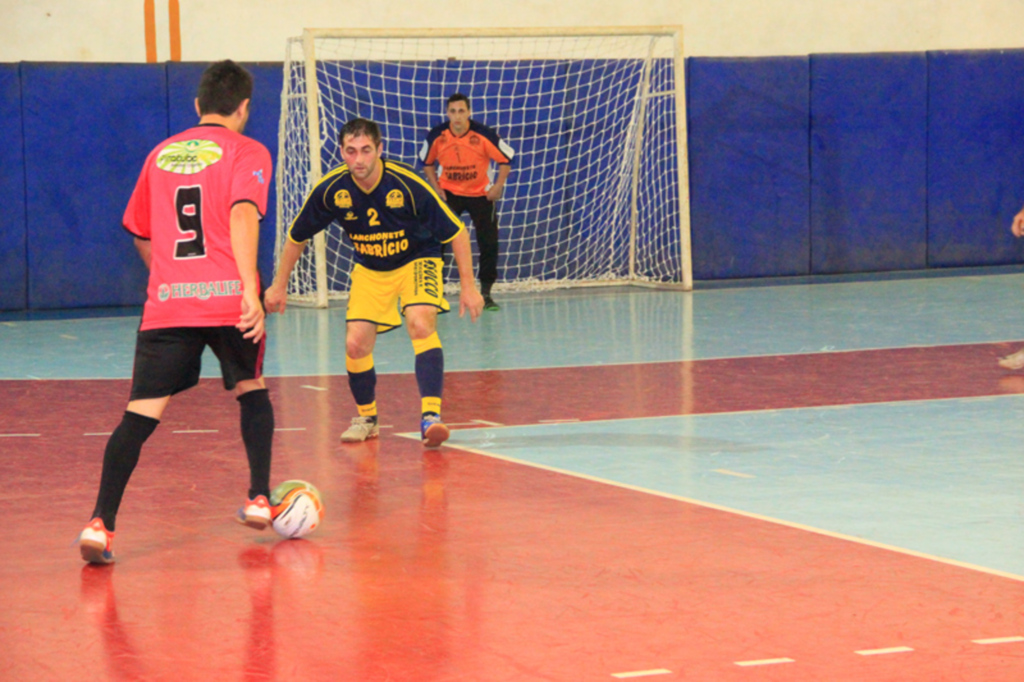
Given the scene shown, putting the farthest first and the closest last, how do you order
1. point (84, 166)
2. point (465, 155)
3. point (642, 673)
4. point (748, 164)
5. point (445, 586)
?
point (748, 164), point (84, 166), point (465, 155), point (445, 586), point (642, 673)

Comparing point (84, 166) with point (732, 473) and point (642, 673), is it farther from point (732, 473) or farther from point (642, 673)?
point (642, 673)

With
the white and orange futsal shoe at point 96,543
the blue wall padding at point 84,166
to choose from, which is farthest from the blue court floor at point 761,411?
the white and orange futsal shoe at point 96,543

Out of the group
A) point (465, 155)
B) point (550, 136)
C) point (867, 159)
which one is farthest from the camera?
point (867, 159)

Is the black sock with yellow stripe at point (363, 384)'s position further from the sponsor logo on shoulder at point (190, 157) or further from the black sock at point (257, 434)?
the sponsor logo on shoulder at point (190, 157)

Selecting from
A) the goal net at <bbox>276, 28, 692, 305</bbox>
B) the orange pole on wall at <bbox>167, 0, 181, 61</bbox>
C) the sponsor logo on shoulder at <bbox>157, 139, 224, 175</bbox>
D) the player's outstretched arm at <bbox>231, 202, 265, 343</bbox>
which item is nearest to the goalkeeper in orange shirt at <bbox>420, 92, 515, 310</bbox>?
the goal net at <bbox>276, 28, 692, 305</bbox>

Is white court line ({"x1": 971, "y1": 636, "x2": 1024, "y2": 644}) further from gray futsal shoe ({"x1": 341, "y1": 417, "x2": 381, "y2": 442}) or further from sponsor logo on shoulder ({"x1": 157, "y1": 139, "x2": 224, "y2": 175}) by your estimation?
gray futsal shoe ({"x1": 341, "y1": 417, "x2": 381, "y2": 442})

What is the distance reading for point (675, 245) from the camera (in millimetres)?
15641

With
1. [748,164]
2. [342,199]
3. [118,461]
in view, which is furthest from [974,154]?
[118,461]

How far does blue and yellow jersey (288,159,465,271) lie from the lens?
6.93 metres

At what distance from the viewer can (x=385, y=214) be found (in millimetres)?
Answer: 7000

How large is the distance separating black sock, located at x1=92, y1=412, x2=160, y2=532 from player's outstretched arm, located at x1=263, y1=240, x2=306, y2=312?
47.5 inches

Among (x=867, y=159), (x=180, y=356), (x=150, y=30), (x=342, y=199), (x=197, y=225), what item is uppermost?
(x=150, y=30)

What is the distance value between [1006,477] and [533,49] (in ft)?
36.3

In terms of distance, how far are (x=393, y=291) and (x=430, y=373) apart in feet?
1.60
